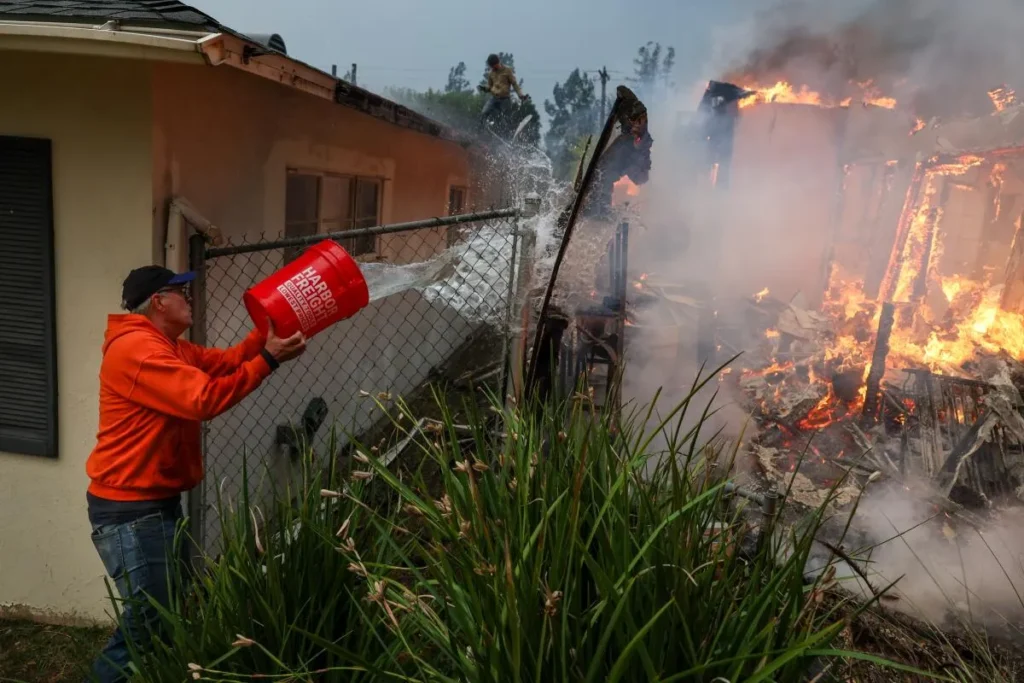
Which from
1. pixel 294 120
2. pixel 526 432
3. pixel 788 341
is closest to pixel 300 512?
pixel 526 432

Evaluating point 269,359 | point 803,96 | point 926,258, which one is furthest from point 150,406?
point 803,96

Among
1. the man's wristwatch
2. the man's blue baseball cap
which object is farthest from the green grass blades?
the man's blue baseball cap

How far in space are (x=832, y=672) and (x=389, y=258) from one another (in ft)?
20.9

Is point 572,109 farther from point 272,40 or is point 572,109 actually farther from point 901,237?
point 272,40

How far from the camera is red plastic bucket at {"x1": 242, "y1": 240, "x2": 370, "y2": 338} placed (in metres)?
2.77

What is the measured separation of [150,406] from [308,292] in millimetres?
820

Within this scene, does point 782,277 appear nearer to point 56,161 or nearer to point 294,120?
point 294,120

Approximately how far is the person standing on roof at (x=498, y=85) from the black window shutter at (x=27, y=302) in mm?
8744

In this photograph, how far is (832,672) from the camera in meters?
1.59

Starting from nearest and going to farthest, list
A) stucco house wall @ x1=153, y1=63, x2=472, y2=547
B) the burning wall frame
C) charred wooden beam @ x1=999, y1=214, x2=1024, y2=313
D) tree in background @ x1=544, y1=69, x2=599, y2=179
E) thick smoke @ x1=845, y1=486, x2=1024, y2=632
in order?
stucco house wall @ x1=153, y1=63, x2=472, y2=547 → thick smoke @ x1=845, y1=486, x2=1024, y2=632 → the burning wall frame → charred wooden beam @ x1=999, y1=214, x2=1024, y2=313 → tree in background @ x1=544, y1=69, x2=599, y2=179

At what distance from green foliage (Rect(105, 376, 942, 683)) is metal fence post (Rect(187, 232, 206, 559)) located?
5.15 feet

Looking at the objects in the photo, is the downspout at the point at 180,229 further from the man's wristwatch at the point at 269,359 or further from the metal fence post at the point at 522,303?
the metal fence post at the point at 522,303

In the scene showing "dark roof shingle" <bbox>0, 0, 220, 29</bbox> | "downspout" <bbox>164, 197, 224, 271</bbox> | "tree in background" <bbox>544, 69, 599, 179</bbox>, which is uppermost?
"tree in background" <bbox>544, 69, 599, 179</bbox>

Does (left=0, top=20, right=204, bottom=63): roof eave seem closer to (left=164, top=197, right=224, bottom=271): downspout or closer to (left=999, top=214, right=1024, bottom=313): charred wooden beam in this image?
(left=164, top=197, right=224, bottom=271): downspout
